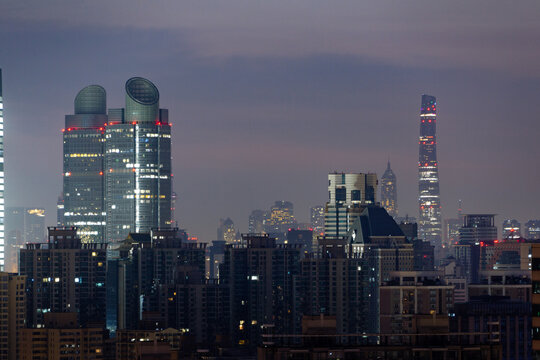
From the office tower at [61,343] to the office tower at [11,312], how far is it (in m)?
2.01

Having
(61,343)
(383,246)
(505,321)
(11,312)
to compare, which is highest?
(383,246)

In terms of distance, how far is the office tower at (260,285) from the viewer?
15188 cm

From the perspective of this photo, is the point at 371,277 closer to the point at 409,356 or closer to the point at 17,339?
the point at 17,339

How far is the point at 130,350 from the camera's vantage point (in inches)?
4530

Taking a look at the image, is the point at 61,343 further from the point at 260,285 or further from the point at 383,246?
the point at 383,246

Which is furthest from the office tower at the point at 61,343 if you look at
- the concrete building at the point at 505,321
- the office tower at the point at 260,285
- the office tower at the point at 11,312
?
the concrete building at the point at 505,321

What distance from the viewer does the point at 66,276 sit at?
155125mm

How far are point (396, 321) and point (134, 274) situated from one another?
41.5 meters

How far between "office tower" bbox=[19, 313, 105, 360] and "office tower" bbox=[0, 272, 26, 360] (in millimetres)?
2008

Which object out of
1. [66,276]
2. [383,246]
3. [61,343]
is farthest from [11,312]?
[383,246]

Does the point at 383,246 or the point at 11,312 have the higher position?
→ the point at 383,246

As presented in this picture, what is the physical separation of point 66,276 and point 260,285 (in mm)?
18297

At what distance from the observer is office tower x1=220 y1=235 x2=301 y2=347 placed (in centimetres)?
15188

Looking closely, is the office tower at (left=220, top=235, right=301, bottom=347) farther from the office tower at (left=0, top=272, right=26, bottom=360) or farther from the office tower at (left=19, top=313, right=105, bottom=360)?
the office tower at (left=19, top=313, right=105, bottom=360)
